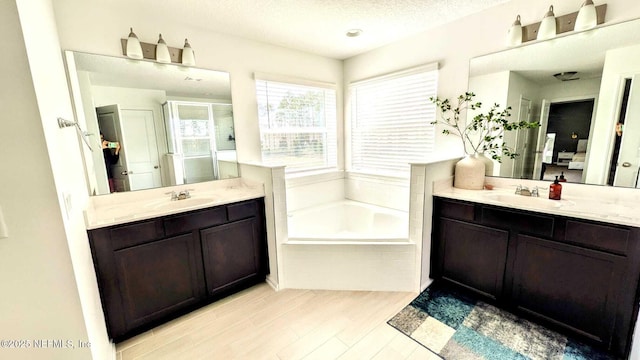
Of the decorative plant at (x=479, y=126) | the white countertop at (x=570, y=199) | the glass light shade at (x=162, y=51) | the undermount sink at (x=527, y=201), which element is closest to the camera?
the white countertop at (x=570, y=199)

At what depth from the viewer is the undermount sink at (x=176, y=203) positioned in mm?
2014

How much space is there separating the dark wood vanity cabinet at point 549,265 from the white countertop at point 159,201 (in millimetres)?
1820

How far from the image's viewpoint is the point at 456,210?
6.99 ft

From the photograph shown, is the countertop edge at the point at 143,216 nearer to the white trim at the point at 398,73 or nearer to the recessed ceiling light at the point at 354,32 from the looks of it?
the recessed ceiling light at the point at 354,32

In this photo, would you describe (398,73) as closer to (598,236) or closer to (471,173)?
(471,173)

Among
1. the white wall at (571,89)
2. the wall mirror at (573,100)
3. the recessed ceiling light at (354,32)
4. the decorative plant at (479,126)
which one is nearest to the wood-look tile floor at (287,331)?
the decorative plant at (479,126)

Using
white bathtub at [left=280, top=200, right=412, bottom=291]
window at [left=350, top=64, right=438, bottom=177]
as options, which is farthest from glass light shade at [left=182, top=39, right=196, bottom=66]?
window at [left=350, top=64, right=438, bottom=177]

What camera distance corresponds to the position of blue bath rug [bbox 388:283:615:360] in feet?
5.26

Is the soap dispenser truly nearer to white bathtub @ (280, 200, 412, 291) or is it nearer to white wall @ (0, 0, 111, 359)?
white bathtub @ (280, 200, 412, 291)

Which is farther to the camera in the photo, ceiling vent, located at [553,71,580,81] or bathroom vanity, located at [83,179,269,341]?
ceiling vent, located at [553,71,580,81]

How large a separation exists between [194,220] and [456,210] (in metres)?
2.14

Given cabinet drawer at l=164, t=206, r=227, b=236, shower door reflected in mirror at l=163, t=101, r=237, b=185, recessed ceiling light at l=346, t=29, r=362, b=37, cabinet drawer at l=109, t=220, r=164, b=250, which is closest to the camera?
cabinet drawer at l=109, t=220, r=164, b=250

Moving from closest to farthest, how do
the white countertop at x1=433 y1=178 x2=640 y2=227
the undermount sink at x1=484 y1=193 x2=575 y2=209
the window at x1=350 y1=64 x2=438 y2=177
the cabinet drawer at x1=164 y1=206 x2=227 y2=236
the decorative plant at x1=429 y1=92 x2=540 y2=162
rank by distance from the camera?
the white countertop at x1=433 y1=178 x2=640 y2=227 → the undermount sink at x1=484 y1=193 x2=575 y2=209 → the cabinet drawer at x1=164 y1=206 x2=227 y2=236 → the decorative plant at x1=429 y1=92 x2=540 y2=162 → the window at x1=350 y1=64 x2=438 y2=177

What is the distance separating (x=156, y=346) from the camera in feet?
5.74
